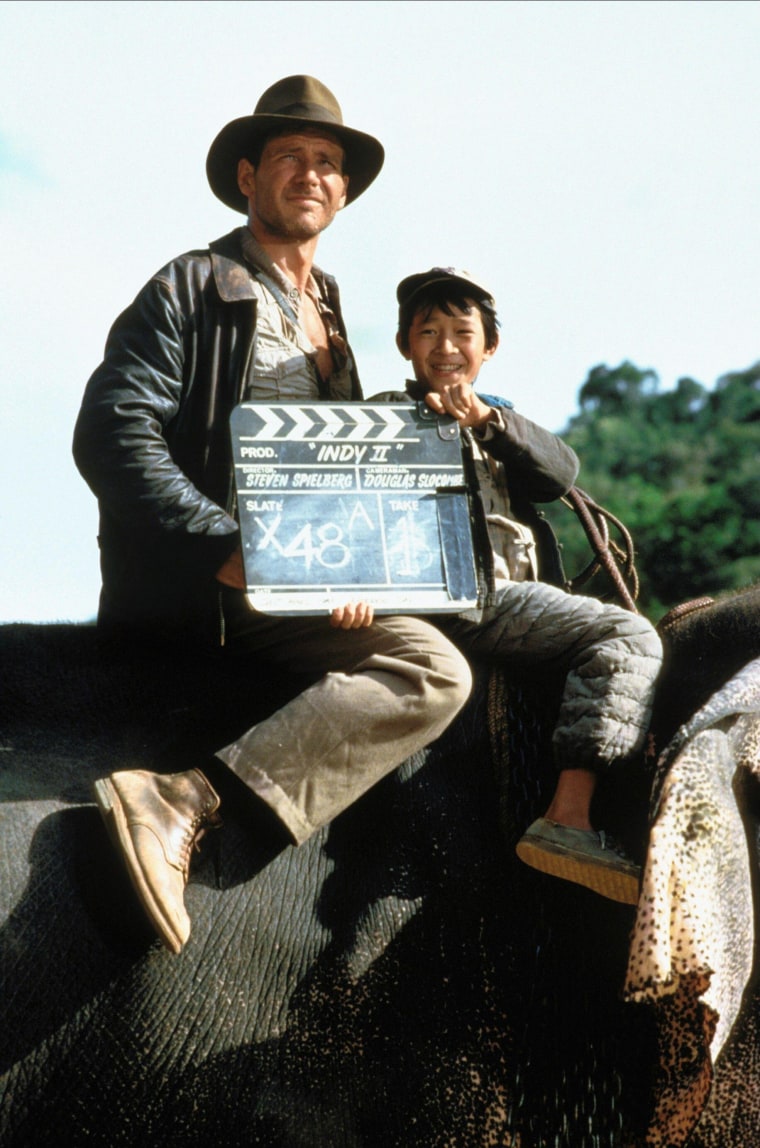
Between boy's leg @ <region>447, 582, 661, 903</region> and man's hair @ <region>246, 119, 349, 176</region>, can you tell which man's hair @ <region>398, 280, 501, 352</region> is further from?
boy's leg @ <region>447, 582, 661, 903</region>

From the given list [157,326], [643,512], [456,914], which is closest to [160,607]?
[157,326]

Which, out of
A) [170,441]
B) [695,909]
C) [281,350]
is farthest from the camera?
[281,350]

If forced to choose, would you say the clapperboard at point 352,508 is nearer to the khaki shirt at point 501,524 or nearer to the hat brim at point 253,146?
the khaki shirt at point 501,524

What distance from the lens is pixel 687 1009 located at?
3307 mm

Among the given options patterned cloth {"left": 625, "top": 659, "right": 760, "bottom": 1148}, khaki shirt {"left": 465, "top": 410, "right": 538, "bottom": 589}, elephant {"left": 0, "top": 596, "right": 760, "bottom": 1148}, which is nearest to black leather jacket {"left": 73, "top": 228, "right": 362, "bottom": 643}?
elephant {"left": 0, "top": 596, "right": 760, "bottom": 1148}

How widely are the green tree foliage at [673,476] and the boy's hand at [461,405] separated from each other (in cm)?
1263

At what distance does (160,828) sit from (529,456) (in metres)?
1.52

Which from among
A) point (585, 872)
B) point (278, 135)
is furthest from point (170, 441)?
point (585, 872)

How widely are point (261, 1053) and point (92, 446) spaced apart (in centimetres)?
160

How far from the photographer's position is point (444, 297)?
13.7 ft

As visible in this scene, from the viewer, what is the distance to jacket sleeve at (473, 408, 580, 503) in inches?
158

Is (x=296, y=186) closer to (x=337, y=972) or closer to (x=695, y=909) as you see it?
(x=337, y=972)

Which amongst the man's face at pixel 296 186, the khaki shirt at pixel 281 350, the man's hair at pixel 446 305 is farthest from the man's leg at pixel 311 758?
the man's face at pixel 296 186

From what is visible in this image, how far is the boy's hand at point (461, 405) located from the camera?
386cm
